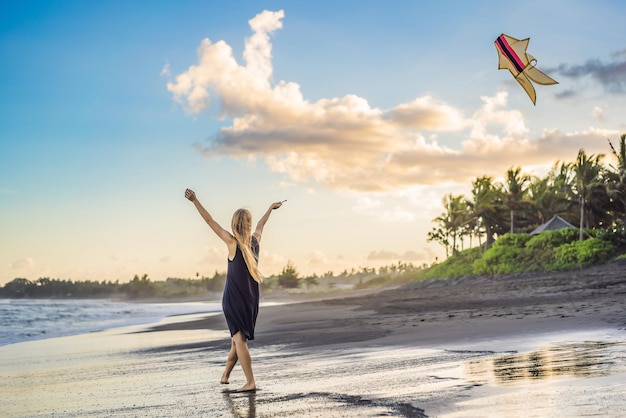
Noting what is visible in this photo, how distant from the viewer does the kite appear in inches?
309

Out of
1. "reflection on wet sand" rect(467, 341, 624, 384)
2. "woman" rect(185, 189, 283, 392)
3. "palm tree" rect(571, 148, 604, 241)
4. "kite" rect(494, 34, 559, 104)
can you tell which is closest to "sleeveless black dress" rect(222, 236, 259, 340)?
"woman" rect(185, 189, 283, 392)

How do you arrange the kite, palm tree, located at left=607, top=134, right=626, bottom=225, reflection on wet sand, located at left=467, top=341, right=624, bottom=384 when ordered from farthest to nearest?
palm tree, located at left=607, top=134, right=626, bottom=225
the kite
reflection on wet sand, located at left=467, top=341, right=624, bottom=384

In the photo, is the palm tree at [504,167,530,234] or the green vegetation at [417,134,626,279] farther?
the palm tree at [504,167,530,234]

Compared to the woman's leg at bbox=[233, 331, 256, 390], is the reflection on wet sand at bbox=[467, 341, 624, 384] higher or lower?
lower

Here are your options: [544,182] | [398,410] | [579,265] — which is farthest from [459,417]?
[544,182]

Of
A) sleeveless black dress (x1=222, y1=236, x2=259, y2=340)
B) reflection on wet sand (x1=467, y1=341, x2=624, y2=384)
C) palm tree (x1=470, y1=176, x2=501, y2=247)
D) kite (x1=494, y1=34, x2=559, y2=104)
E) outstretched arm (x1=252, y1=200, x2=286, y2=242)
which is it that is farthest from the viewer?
palm tree (x1=470, y1=176, x2=501, y2=247)

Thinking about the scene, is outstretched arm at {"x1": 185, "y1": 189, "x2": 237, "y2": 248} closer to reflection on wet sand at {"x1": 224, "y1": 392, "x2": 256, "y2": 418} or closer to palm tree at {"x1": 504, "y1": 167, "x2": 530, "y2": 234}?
reflection on wet sand at {"x1": 224, "y1": 392, "x2": 256, "y2": 418}

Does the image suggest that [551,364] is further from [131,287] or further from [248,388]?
[131,287]

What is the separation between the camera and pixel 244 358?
5.67 meters

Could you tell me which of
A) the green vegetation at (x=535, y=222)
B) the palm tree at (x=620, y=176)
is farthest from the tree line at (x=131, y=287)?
the palm tree at (x=620, y=176)

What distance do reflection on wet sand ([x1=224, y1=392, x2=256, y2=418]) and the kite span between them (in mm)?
5368

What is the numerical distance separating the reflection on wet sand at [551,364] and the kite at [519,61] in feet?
10.6

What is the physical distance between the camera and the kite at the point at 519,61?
25.8ft

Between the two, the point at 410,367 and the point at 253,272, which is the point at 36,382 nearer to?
the point at 253,272
